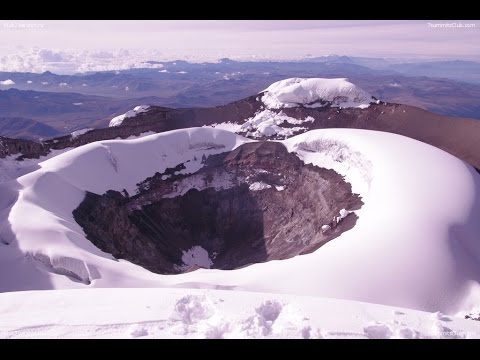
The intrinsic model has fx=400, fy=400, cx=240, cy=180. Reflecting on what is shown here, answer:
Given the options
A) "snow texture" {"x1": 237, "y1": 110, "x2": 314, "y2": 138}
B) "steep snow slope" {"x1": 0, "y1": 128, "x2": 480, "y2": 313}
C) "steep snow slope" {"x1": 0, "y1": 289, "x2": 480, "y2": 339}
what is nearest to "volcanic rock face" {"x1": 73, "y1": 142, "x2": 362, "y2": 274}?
"steep snow slope" {"x1": 0, "y1": 128, "x2": 480, "y2": 313}

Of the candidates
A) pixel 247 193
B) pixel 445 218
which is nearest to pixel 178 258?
pixel 247 193

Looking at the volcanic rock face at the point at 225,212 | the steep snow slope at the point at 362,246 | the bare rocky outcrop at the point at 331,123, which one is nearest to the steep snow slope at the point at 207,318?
the steep snow slope at the point at 362,246

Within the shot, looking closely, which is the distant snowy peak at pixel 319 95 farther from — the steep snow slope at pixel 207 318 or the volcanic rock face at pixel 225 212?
the steep snow slope at pixel 207 318

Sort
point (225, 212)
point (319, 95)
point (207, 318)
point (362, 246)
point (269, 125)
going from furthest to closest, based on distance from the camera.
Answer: point (319, 95), point (269, 125), point (225, 212), point (362, 246), point (207, 318)

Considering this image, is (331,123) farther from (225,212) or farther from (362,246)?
(362,246)

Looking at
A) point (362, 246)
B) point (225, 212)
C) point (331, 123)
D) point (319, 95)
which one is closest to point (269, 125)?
point (331, 123)

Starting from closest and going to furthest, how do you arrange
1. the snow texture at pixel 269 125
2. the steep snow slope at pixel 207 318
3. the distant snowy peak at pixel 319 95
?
the steep snow slope at pixel 207 318, the snow texture at pixel 269 125, the distant snowy peak at pixel 319 95
